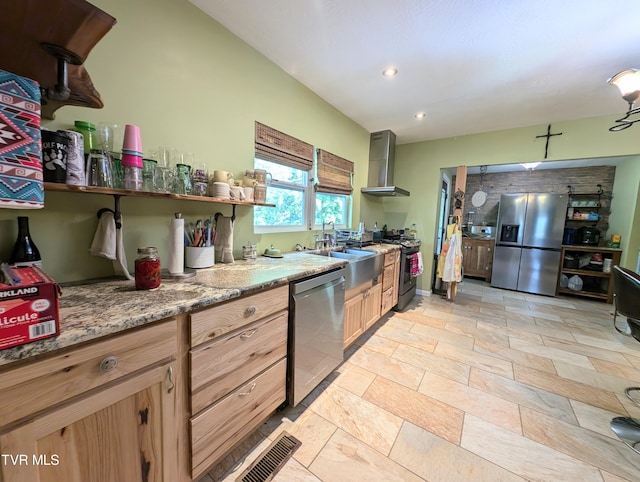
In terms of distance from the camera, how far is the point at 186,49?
1524 mm

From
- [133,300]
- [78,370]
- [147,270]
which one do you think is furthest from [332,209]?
[78,370]

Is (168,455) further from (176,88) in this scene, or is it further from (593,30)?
(593,30)

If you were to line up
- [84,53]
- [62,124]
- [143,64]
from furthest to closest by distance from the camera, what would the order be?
1. [143,64]
2. [62,124]
3. [84,53]

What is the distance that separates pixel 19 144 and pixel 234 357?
43.3 inches

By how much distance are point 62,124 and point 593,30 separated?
129 inches

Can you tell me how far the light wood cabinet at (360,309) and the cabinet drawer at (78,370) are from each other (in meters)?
1.47

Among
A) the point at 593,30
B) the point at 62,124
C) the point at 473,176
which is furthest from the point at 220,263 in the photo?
the point at 473,176

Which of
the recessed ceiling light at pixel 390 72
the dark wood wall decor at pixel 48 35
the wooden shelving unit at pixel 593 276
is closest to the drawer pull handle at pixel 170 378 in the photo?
the dark wood wall decor at pixel 48 35

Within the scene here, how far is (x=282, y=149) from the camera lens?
2275 millimetres

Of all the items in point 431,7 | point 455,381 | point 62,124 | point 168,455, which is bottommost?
point 455,381

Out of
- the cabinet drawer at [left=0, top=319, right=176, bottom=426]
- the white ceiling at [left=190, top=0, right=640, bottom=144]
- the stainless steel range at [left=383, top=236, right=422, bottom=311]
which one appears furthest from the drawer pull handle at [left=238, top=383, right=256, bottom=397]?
the stainless steel range at [left=383, top=236, right=422, bottom=311]

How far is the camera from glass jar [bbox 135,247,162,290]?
3.57 ft

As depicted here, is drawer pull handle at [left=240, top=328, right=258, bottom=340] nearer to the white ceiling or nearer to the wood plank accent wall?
the white ceiling

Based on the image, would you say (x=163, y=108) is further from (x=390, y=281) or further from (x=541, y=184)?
(x=541, y=184)
